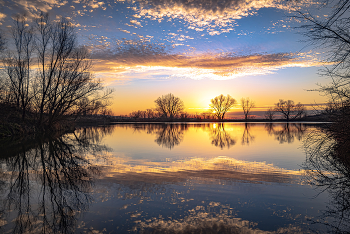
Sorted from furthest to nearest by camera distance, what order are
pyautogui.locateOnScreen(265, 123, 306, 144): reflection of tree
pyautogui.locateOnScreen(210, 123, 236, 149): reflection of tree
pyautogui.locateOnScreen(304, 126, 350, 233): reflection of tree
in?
pyautogui.locateOnScreen(265, 123, 306, 144): reflection of tree → pyautogui.locateOnScreen(210, 123, 236, 149): reflection of tree → pyautogui.locateOnScreen(304, 126, 350, 233): reflection of tree

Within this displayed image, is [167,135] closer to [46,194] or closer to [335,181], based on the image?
[335,181]

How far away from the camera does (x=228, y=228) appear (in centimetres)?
334

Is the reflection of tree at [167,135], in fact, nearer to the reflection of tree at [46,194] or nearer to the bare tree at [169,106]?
the reflection of tree at [46,194]

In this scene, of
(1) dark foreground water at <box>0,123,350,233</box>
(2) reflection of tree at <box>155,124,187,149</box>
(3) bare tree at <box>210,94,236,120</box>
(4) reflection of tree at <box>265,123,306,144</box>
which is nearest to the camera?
(1) dark foreground water at <box>0,123,350,233</box>

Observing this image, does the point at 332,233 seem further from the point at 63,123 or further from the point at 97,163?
the point at 63,123

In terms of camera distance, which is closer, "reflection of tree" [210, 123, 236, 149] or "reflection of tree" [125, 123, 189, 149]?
"reflection of tree" [210, 123, 236, 149]

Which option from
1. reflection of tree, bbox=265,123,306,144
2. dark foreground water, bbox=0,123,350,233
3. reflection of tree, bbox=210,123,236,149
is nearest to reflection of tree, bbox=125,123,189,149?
reflection of tree, bbox=210,123,236,149

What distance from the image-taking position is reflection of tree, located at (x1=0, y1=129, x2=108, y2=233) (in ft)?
11.6

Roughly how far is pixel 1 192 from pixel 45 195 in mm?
1291

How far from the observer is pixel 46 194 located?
15.9 ft

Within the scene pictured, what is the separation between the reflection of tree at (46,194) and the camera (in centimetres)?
354

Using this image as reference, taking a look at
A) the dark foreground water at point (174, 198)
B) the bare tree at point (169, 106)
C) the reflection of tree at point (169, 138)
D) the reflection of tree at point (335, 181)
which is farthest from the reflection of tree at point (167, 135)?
the bare tree at point (169, 106)

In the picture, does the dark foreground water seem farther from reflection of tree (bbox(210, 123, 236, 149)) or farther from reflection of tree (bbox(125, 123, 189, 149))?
reflection of tree (bbox(125, 123, 189, 149))

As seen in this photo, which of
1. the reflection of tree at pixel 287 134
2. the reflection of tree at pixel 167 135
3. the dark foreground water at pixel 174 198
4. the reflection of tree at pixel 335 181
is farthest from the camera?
the reflection of tree at pixel 287 134
